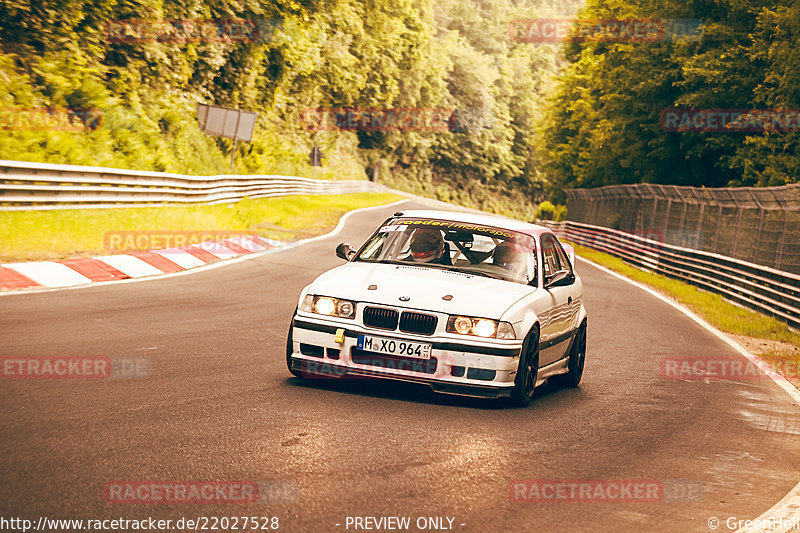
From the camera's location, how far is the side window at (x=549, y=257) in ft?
28.8

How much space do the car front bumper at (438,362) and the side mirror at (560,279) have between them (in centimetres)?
128

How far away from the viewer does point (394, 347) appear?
7.21 meters

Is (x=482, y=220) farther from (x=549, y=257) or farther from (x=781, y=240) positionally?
(x=781, y=240)

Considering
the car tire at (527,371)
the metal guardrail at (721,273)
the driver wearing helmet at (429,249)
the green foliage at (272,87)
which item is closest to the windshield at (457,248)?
the driver wearing helmet at (429,249)

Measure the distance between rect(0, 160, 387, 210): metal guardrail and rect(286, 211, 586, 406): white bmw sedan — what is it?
32.1ft

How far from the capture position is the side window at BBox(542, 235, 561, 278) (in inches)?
345

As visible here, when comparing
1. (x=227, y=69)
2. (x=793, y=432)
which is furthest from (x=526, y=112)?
(x=793, y=432)

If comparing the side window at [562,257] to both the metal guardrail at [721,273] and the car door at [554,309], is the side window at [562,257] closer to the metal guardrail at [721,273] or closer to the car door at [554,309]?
the car door at [554,309]

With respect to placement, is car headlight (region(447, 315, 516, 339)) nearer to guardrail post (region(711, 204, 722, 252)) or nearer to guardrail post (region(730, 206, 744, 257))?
guardrail post (region(730, 206, 744, 257))

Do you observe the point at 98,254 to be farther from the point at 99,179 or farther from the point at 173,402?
the point at 173,402

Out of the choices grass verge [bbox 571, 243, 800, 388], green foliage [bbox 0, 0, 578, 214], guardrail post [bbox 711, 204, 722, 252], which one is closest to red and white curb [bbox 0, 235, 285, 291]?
green foliage [bbox 0, 0, 578, 214]

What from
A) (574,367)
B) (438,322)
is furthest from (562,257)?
(438,322)

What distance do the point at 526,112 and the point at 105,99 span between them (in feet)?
300

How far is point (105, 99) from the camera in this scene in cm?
2602
